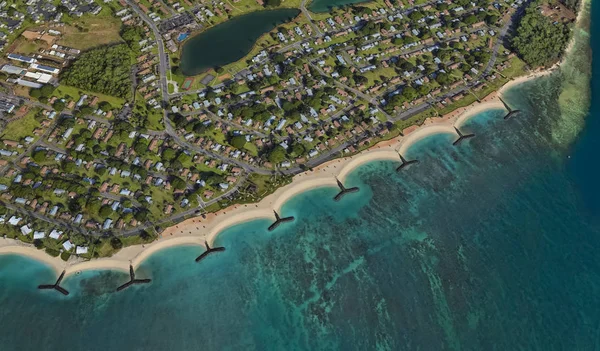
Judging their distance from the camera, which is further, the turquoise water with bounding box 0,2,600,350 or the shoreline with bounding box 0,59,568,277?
the shoreline with bounding box 0,59,568,277

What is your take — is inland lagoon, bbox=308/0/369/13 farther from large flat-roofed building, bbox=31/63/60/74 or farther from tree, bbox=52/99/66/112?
tree, bbox=52/99/66/112

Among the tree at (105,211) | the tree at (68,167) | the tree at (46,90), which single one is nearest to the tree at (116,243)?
the tree at (105,211)

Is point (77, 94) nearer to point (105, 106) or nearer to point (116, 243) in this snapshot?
point (105, 106)

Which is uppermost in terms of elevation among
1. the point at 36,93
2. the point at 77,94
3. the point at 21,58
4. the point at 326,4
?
the point at 326,4

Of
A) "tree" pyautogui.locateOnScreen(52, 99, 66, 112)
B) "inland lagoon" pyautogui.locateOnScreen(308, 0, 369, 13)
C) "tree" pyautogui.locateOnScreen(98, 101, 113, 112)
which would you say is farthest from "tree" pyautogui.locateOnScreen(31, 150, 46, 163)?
"inland lagoon" pyautogui.locateOnScreen(308, 0, 369, 13)

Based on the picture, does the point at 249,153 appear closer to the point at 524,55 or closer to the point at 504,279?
the point at 504,279

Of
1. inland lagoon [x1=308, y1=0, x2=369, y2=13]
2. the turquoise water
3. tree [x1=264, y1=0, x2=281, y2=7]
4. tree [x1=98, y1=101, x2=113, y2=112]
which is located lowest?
the turquoise water

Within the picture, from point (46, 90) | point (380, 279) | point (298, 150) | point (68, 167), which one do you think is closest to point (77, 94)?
point (46, 90)
